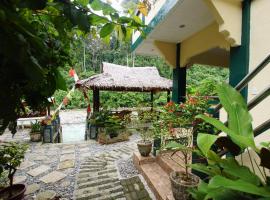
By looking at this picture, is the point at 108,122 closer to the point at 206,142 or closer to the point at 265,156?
the point at 206,142

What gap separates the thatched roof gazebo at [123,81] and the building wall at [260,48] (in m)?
6.64

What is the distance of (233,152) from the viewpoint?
152cm

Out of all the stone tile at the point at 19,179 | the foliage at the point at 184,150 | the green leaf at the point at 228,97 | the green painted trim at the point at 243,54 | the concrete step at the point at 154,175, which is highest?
the green painted trim at the point at 243,54

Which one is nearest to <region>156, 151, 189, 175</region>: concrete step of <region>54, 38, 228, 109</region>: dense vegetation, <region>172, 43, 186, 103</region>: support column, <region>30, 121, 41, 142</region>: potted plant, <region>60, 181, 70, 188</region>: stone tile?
<region>172, 43, 186, 103</region>: support column

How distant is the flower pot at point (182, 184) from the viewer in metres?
2.68

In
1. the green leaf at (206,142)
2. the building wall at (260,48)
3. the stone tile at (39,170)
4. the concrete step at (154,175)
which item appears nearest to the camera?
the green leaf at (206,142)

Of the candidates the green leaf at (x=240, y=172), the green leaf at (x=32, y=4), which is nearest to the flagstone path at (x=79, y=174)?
the green leaf at (x=240, y=172)

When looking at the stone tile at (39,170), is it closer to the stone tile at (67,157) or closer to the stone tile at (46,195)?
the stone tile at (67,157)

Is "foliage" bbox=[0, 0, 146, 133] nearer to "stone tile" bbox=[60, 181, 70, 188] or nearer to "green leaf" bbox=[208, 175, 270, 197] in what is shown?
"green leaf" bbox=[208, 175, 270, 197]

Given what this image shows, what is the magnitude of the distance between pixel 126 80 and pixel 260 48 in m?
7.27

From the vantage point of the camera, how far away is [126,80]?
9602mm

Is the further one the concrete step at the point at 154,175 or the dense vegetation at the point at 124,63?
the dense vegetation at the point at 124,63

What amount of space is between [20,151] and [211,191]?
3481mm

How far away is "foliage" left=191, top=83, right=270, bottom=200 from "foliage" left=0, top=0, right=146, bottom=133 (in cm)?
85
